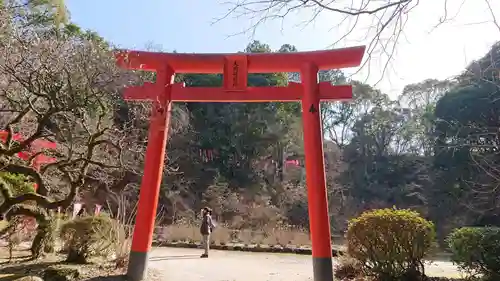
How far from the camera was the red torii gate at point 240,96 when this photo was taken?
6.45 meters

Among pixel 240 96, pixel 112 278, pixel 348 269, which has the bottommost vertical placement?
pixel 112 278

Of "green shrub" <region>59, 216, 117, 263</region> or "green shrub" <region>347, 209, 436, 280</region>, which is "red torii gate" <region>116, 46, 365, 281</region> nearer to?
"green shrub" <region>347, 209, 436, 280</region>

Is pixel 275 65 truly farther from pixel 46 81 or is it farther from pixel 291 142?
pixel 291 142

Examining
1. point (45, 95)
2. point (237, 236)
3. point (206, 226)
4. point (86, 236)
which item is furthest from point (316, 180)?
point (237, 236)

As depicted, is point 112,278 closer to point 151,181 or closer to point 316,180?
point 151,181

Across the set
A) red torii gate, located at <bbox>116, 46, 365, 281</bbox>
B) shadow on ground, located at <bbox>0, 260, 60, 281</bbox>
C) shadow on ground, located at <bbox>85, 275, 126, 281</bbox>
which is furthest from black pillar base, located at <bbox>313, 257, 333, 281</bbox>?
shadow on ground, located at <bbox>0, 260, 60, 281</bbox>

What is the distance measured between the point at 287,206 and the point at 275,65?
54.9 ft

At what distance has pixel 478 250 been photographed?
5965 mm

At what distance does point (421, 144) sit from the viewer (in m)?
28.3

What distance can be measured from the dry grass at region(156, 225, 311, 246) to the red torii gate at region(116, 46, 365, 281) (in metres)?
7.75

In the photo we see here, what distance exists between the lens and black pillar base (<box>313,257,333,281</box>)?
6199mm

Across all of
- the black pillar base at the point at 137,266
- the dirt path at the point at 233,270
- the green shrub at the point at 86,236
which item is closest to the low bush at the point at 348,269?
the dirt path at the point at 233,270

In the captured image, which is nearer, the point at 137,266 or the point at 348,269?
the point at 137,266

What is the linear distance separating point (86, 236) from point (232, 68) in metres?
3.95
